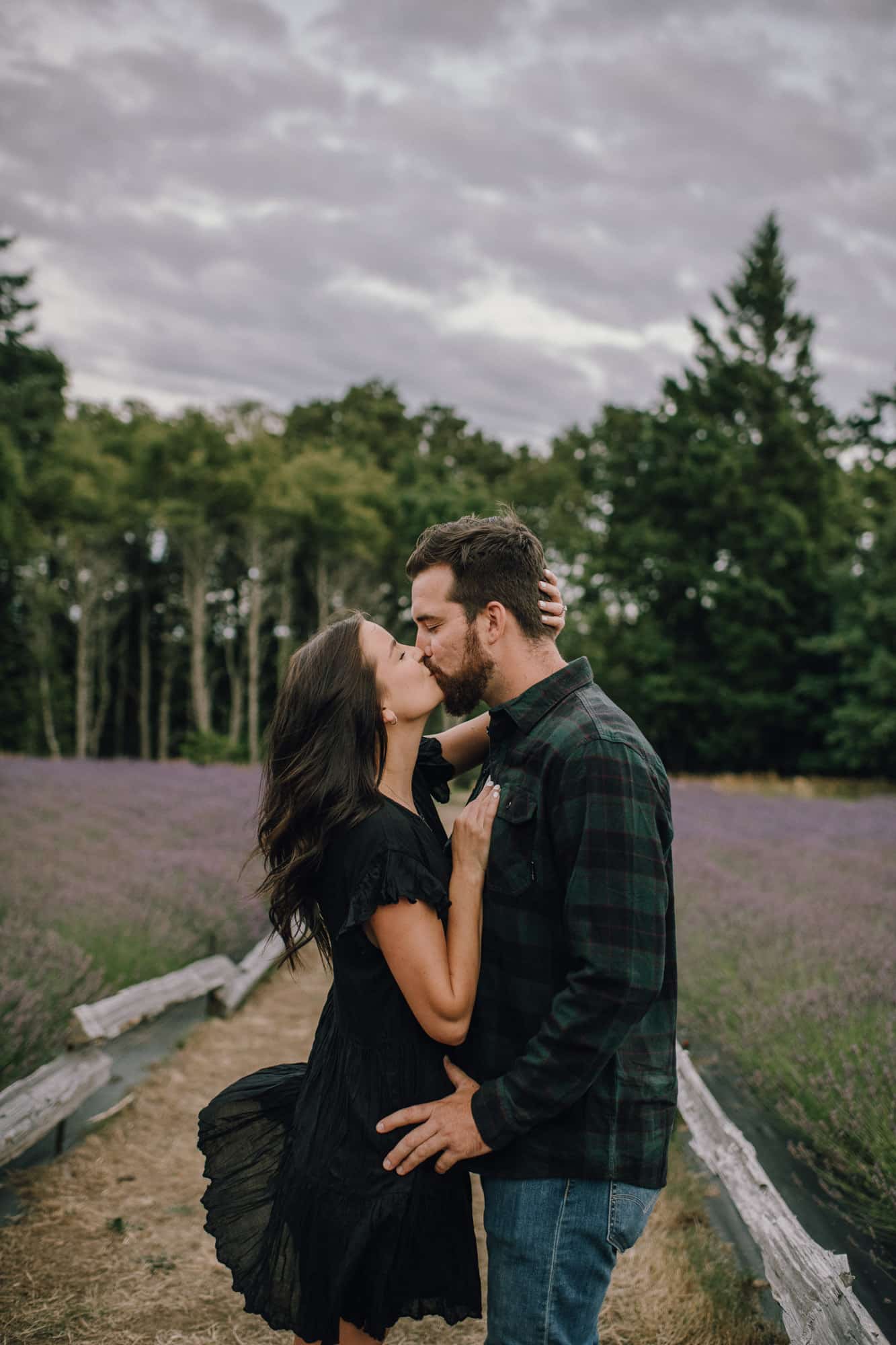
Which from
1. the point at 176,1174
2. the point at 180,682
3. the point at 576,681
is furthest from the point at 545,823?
the point at 180,682

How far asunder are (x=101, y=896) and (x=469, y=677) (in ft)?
16.5

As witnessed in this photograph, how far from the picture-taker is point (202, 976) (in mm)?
6363

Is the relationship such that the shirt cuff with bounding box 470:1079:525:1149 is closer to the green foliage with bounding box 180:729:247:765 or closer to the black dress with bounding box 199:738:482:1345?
the black dress with bounding box 199:738:482:1345

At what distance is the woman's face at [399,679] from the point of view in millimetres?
2332

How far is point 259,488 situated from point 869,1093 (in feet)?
107

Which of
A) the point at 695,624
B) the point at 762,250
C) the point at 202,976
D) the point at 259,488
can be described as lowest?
the point at 202,976

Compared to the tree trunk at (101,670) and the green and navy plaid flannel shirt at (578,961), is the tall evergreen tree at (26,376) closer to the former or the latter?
the tree trunk at (101,670)

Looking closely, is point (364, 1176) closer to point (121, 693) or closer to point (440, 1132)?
point (440, 1132)

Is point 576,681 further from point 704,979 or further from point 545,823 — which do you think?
point 704,979

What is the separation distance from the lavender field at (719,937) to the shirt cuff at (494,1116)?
174 cm

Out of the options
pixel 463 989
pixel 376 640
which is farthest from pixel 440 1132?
pixel 376 640

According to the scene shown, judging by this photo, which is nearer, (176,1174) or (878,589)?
(176,1174)

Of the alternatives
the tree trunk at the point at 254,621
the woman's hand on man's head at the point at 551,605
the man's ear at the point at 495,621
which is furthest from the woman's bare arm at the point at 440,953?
the tree trunk at the point at 254,621

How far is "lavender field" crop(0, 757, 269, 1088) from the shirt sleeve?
325cm
